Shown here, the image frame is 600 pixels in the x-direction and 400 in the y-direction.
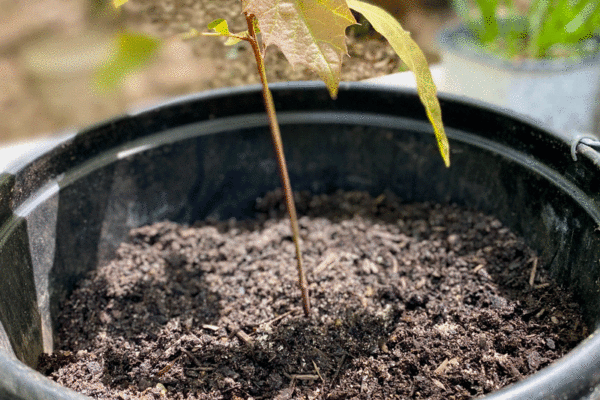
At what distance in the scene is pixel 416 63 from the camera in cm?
73

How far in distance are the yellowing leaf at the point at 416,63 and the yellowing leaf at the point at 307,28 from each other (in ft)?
0.19

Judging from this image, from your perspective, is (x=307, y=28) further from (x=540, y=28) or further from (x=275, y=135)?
(x=540, y=28)

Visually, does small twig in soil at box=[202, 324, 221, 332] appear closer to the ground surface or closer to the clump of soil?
the clump of soil

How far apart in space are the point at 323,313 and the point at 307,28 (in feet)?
1.87

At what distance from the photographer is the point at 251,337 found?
3.27ft

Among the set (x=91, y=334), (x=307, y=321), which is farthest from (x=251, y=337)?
(x=91, y=334)

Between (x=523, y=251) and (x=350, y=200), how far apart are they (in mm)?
437

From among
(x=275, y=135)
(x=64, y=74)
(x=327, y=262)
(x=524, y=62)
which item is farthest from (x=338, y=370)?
(x=64, y=74)

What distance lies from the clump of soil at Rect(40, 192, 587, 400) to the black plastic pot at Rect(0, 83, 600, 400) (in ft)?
0.18

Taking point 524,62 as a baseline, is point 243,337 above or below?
below

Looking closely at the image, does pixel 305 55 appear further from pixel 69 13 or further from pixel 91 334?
pixel 69 13

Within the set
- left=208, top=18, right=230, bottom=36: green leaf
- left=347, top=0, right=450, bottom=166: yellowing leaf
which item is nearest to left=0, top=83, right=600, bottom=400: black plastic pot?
left=347, top=0, right=450, bottom=166: yellowing leaf

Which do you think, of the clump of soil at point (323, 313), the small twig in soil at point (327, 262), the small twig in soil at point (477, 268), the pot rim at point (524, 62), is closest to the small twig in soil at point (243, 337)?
the clump of soil at point (323, 313)

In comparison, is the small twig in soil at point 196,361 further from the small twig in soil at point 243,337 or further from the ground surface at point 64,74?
the ground surface at point 64,74
